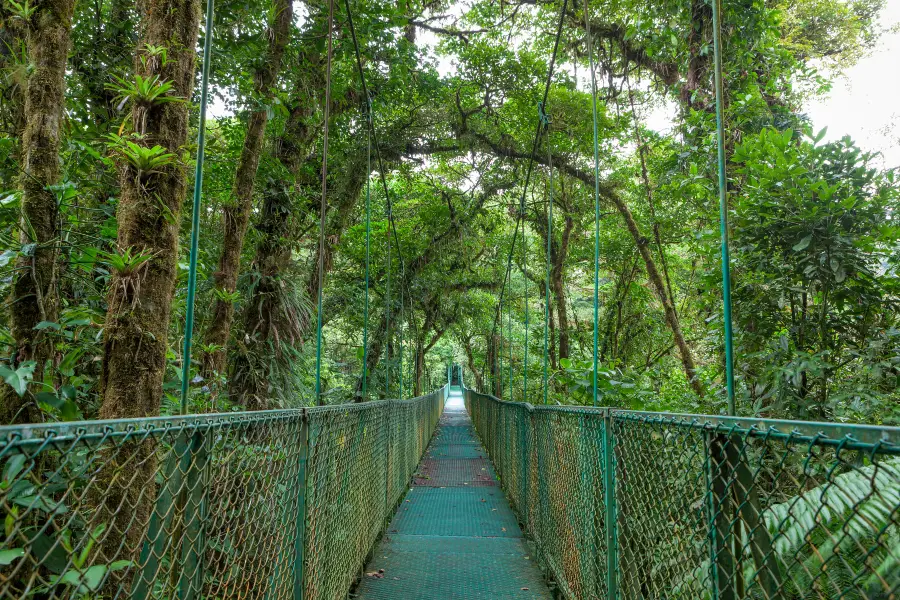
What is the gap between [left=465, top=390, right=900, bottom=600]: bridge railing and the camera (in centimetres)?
74

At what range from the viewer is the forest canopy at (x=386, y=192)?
1.59 m

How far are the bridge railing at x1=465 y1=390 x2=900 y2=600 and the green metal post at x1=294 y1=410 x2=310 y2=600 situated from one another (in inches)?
35.7

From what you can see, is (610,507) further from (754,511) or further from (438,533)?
(438,533)

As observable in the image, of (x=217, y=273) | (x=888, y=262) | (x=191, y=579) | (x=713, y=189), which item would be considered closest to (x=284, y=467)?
(x=191, y=579)

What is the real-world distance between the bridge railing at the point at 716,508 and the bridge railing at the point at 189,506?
34.7 inches

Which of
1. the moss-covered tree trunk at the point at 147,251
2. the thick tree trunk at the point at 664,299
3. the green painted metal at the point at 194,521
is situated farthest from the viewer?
the thick tree trunk at the point at 664,299

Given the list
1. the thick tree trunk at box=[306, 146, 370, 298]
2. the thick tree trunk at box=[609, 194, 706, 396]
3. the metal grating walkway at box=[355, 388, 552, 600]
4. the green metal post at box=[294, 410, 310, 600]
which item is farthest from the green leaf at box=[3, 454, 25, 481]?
the thick tree trunk at box=[306, 146, 370, 298]

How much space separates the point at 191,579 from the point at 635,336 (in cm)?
781

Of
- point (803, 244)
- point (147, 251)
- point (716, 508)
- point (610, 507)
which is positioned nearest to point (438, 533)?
point (610, 507)

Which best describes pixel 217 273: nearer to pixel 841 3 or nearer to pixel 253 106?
pixel 253 106

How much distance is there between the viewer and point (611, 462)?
5.74ft

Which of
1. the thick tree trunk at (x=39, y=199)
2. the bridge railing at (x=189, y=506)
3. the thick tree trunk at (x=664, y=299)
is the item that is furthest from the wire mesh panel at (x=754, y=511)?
the thick tree trunk at (x=664, y=299)

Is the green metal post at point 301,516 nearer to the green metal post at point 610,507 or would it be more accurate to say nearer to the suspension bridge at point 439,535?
the suspension bridge at point 439,535

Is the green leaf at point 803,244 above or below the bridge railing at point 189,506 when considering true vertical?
above
